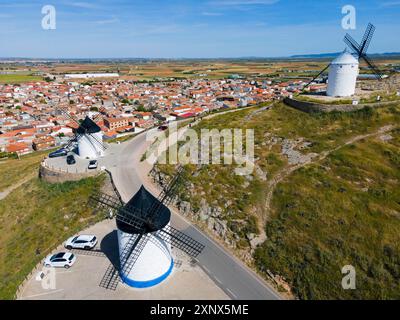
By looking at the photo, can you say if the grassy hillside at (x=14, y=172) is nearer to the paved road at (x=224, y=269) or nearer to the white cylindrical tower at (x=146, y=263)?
the paved road at (x=224, y=269)

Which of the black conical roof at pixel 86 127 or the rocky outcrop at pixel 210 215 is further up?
the black conical roof at pixel 86 127

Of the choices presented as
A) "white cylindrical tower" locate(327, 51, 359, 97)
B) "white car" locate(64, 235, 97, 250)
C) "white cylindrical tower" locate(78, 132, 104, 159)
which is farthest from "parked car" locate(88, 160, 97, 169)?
"white cylindrical tower" locate(327, 51, 359, 97)

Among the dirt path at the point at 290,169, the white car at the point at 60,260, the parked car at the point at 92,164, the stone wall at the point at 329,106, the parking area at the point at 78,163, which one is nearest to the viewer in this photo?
the white car at the point at 60,260

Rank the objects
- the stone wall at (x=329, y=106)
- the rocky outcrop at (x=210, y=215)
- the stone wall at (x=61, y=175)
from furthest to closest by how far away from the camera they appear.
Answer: the stone wall at (x=329, y=106) → the stone wall at (x=61, y=175) → the rocky outcrop at (x=210, y=215)

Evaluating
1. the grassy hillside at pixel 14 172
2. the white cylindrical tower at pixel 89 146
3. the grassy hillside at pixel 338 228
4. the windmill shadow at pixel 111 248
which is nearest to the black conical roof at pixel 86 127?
the white cylindrical tower at pixel 89 146

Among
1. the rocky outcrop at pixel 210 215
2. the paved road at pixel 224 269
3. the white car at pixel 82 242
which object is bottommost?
the paved road at pixel 224 269

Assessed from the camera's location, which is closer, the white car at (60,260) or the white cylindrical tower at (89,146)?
the white car at (60,260)

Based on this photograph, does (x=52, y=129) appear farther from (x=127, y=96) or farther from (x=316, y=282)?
(x=316, y=282)

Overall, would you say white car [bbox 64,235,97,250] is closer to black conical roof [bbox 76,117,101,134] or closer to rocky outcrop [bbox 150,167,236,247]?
rocky outcrop [bbox 150,167,236,247]
